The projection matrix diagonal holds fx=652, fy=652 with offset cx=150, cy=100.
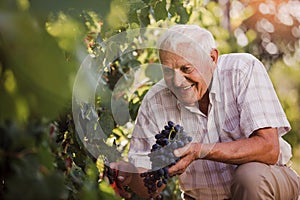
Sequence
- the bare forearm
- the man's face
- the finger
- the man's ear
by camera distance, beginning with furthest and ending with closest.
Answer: the man's ear, the man's face, the bare forearm, the finger

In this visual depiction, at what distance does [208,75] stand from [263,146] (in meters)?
0.35

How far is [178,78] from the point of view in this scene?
2338 millimetres

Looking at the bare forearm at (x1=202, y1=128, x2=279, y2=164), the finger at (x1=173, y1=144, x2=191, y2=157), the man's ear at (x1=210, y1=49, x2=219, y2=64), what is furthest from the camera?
the man's ear at (x1=210, y1=49, x2=219, y2=64)

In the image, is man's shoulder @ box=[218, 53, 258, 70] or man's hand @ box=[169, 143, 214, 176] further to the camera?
man's shoulder @ box=[218, 53, 258, 70]

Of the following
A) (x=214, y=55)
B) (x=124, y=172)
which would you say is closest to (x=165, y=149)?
(x=124, y=172)

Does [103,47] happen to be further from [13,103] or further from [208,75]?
[13,103]

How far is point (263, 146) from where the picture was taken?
2219 mm

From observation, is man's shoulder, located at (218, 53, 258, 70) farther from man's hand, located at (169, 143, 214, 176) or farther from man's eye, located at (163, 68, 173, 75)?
man's hand, located at (169, 143, 214, 176)

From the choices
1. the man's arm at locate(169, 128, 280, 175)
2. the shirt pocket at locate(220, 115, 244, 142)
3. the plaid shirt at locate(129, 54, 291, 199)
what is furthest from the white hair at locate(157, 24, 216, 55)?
the man's arm at locate(169, 128, 280, 175)

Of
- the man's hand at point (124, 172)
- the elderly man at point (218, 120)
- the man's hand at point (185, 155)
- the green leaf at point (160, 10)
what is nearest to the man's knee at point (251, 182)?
the elderly man at point (218, 120)

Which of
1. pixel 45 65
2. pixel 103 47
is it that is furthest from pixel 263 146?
pixel 45 65

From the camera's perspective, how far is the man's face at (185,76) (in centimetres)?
231

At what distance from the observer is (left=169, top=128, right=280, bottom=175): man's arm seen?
2057mm

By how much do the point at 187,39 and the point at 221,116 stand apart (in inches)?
12.5
